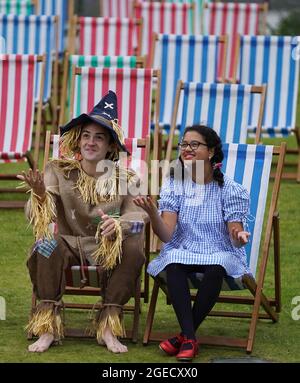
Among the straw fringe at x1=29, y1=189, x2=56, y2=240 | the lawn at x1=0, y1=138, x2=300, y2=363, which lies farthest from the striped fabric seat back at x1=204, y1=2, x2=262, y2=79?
the straw fringe at x1=29, y1=189, x2=56, y2=240

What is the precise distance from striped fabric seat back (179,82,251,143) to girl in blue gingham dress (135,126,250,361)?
202 centimetres

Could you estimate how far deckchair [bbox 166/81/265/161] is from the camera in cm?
798

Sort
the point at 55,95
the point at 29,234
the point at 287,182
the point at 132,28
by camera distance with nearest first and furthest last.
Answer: the point at 29,234 → the point at 287,182 → the point at 55,95 → the point at 132,28

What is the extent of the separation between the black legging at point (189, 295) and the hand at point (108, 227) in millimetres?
299

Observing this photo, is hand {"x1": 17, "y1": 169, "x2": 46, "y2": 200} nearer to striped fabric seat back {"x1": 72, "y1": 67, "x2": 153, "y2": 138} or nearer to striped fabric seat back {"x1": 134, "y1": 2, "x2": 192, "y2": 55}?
striped fabric seat back {"x1": 72, "y1": 67, "x2": 153, "y2": 138}

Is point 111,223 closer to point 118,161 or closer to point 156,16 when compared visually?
point 118,161

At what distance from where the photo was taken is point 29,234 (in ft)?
26.0

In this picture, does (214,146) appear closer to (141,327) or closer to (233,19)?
(141,327)

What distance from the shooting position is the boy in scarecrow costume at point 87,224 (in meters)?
5.71

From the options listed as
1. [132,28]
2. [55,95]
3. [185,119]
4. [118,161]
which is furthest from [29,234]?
[132,28]

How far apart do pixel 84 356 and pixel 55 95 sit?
5.06 meters

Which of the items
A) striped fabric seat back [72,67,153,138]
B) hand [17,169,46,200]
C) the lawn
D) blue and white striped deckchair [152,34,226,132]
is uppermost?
blue and white striped deckchair [152,34,226,132]

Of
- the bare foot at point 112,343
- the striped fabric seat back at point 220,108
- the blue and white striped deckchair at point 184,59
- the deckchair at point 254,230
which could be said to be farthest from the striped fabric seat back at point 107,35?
the bare foot at point 112,343

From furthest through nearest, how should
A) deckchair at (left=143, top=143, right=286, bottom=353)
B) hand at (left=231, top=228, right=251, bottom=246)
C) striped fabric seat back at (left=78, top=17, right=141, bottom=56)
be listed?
striped fabric seat back at (left=78, top=17, right=141, bottom=56) < deckchair at (left=143, top=143, right=286, bottom=353) < hand at (left=231, top=228, right=251, bottom=246)
